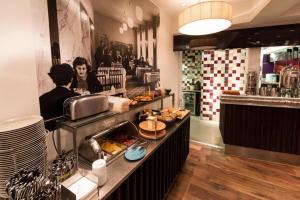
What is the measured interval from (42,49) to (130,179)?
1.09 meters

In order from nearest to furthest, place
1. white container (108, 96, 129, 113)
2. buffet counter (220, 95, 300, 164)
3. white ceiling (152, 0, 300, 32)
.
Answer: white container (108, 96, 129, 113) → white ceiling (152, 0, 300, 32) → buffet counter (220, 95, 300, 164)

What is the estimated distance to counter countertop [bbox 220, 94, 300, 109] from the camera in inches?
97.3

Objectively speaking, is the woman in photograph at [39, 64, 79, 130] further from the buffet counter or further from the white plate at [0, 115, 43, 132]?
the buffet counter

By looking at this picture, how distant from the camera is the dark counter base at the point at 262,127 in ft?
8.38

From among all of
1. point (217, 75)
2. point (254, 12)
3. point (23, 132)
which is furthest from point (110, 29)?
point (217, 75)

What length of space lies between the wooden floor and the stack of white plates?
1.58 metres

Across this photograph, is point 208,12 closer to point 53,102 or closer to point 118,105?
point 118,105

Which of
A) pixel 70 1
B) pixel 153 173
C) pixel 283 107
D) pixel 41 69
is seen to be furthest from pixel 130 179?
pixel 283 107

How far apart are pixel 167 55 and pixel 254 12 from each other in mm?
1541

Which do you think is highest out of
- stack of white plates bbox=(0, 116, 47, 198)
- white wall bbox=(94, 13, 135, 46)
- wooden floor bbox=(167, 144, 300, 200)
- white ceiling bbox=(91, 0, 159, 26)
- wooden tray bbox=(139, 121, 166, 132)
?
white ceiling bbox=(91, 0, 159, 26)

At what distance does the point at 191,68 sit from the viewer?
543 centimetres

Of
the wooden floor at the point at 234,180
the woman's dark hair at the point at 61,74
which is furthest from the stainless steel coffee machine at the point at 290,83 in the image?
the woman's dark hair at the point at 61,74

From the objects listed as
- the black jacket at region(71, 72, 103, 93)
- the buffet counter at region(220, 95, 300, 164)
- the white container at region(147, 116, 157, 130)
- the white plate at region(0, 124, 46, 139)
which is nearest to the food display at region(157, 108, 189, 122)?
the white container at region(147, 116, 157, 130)

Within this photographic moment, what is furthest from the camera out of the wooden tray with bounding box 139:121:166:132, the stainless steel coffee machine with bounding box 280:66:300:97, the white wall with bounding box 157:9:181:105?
the white wall with bounding box 157:9:181:105
